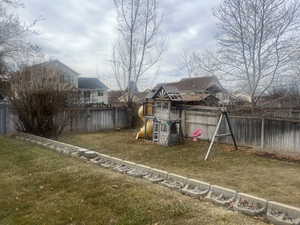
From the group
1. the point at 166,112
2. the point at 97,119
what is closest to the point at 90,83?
the point at 97,119

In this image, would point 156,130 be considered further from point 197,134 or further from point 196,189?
point 196,189

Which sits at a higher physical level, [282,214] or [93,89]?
[93,89]

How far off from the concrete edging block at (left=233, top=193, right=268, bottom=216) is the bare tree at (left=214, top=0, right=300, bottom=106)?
7.51 metres

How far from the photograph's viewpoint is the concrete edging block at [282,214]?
9.30ft

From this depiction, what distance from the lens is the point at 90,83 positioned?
2691 centimetres

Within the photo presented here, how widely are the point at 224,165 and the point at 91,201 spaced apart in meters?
3.68

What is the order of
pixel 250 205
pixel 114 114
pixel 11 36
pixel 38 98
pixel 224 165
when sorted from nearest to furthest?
pixel 250 205 → pixel 224 165 → pixel 38 98 → pixel 11 36 → pixel 114 114

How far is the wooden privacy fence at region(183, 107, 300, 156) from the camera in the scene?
6.79 metres

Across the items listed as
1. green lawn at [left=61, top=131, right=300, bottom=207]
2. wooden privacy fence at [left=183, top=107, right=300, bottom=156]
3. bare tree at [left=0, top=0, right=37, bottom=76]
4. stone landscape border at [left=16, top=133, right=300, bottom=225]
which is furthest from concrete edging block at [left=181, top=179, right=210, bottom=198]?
bare tree at [left=0, top=0, right=37, bottom=76]

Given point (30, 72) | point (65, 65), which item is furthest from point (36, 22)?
point (65, 65)

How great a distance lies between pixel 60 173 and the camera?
15.6 ft

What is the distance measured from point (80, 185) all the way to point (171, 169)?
2172 millimetres

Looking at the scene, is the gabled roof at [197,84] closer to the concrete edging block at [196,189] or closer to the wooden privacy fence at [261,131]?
the wooden privacy fence at [261,131]

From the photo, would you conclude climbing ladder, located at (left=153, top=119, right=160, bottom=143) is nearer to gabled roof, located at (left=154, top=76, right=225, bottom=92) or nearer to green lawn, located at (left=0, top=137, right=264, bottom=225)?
green lawn, located at (left=0, top=137, right=264, bottom=225)
